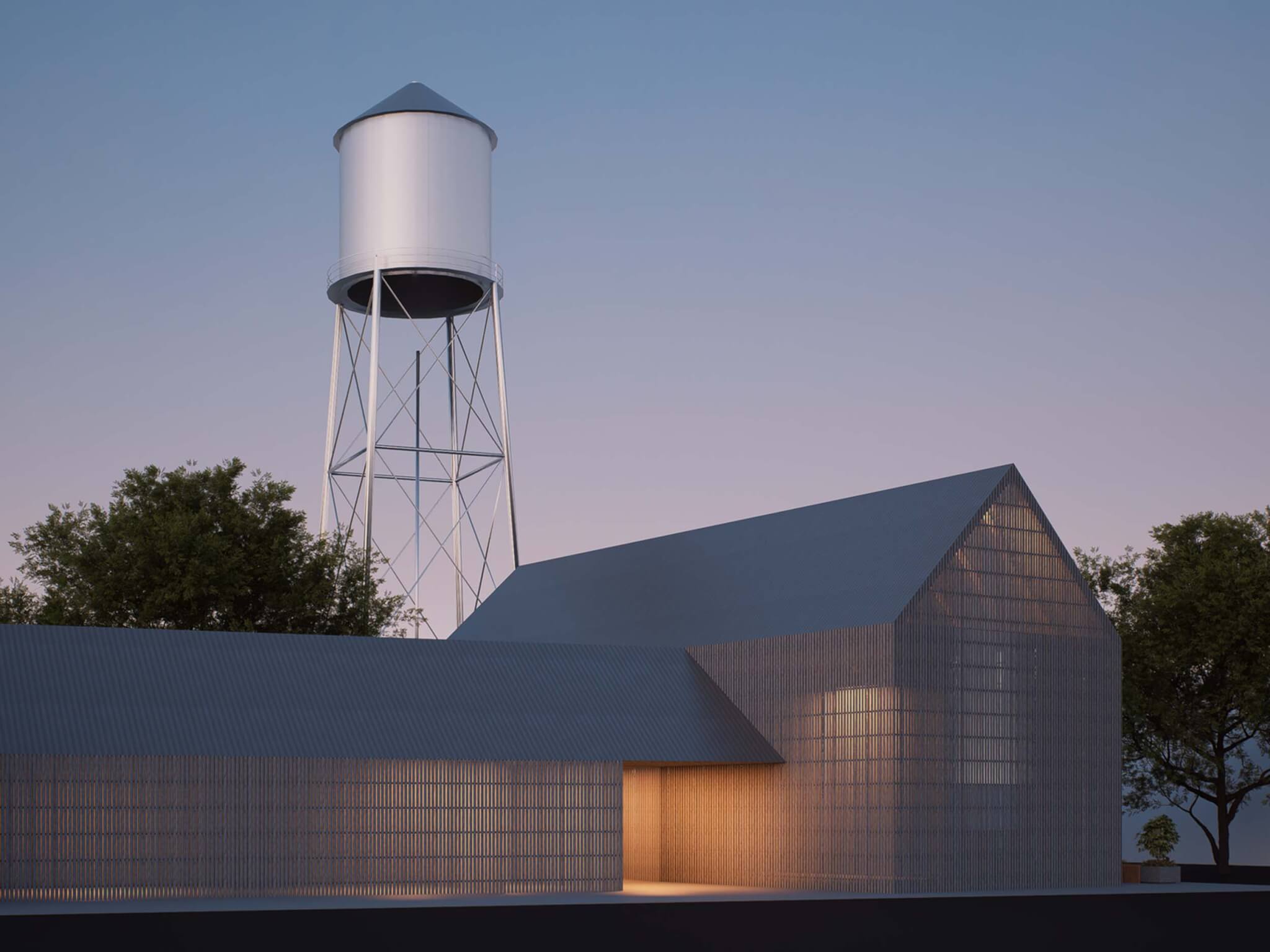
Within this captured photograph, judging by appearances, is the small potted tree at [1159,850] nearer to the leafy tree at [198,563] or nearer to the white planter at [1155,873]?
the white planter at [1155,873]

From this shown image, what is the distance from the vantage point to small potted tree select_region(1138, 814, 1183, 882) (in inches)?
1624

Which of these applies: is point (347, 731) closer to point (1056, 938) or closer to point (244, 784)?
point (244, 784)

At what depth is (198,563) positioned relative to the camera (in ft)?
170

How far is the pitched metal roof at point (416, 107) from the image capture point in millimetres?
51156

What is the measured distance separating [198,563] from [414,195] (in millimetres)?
12172

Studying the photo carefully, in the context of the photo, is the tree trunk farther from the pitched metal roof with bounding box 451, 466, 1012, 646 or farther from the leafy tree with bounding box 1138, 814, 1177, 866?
the pitched metal roof with bounding box 451, 466, 1012, 646

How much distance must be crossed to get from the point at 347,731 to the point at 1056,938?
1511 centimetres

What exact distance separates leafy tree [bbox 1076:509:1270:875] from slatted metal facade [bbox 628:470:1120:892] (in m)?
10.3

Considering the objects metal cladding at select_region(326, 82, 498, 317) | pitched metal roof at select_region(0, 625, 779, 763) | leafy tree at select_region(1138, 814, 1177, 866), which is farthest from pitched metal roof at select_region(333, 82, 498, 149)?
leafy tree at select_region(1138, 814, 1177, 866)

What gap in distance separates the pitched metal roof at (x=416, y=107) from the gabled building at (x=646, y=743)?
1696 cm

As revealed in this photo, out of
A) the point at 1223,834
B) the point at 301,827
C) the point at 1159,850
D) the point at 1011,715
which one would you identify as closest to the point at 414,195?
the point at 301,827

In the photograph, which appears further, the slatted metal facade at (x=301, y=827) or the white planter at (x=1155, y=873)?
the white planter at (x=1155, y=873)

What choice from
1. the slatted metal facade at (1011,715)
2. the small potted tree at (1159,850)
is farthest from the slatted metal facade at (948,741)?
the small potted tree at (1159,850)

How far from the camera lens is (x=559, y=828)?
1417 inches
